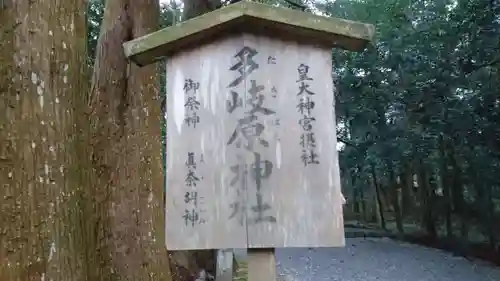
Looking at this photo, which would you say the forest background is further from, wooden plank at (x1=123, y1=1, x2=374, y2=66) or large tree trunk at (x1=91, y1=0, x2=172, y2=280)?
wooden plank at (x1=123, y1=1, x2=374, y2=66)

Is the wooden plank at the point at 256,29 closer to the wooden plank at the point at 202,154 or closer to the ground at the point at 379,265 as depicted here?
the wooden plank at the point at 202,154

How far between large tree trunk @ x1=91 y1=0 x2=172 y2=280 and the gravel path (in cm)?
540

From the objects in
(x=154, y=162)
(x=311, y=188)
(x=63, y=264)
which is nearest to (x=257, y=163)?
(x=311, y=188)

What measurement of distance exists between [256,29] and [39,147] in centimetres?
137

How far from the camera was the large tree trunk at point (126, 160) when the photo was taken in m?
4.84

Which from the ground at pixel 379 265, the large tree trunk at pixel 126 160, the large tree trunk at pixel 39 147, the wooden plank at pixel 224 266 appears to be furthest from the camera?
the ground at pixel 379 265

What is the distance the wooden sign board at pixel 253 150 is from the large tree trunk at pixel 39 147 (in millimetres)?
581

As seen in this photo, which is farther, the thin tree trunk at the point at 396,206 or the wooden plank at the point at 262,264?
the thin tree trunk at the point at 396,206

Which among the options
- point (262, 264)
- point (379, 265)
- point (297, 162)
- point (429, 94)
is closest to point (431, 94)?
point (429, 94)

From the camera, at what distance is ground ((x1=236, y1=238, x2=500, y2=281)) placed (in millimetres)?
11477

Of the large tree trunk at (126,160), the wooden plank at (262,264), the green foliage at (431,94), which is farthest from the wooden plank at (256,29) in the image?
the green foliage at (431,94)

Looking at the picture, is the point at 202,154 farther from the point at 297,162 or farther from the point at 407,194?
the point at 407,194

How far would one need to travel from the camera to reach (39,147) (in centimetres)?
267

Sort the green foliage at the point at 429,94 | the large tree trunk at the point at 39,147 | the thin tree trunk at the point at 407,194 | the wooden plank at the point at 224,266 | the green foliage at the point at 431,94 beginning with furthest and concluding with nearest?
the thin tree trunk at the point at 407,194, the green foliage at the point at 431,94, the green foliage at the point at 429,94, the wooden plank at the point at 224,266, the large tree trunk at the point at 39,147
